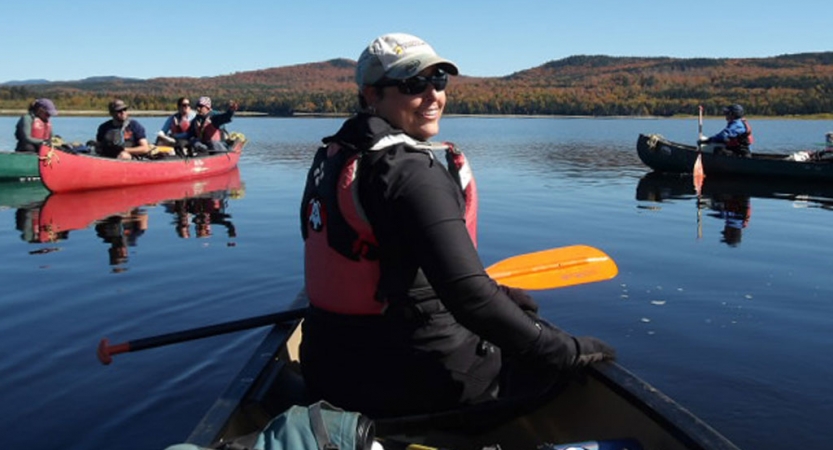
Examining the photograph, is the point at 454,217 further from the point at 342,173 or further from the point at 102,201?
the point at 102,201

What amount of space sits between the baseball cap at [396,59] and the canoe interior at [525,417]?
4.59 feet

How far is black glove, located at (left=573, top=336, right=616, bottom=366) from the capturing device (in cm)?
317

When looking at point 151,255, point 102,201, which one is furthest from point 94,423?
point 102,201

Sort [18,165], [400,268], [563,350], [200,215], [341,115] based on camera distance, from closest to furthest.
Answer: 1. [400,268]
2. [563,350]
3. [200,215]
4. [18,165]
5. [341,115]

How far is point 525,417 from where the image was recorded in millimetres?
3428

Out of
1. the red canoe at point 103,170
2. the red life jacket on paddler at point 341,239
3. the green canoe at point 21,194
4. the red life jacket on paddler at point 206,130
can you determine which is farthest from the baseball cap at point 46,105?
the red life jacket on paddler at point 341,239

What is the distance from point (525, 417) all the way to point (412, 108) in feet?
5.25

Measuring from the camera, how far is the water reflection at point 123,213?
39.2 ft

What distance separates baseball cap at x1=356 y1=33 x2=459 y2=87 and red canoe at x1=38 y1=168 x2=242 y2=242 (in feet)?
34.8

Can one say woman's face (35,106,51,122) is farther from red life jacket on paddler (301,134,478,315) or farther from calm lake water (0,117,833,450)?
red life jacket on paddler (301,134,478,315)

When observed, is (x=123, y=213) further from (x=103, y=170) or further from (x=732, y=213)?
(x=732, y=213)

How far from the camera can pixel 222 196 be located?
57.8 feet

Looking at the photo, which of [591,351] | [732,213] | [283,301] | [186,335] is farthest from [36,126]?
[591,351]

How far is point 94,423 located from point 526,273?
3.15 metres
